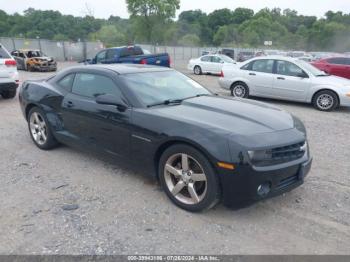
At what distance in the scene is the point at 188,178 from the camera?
3.51 metres

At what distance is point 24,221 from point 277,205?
2724mm

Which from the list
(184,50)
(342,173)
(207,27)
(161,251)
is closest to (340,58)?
(342,173)

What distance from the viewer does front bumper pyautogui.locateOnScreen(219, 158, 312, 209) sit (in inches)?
123

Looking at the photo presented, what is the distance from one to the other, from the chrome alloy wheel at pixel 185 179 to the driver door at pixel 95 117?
2.18 ft

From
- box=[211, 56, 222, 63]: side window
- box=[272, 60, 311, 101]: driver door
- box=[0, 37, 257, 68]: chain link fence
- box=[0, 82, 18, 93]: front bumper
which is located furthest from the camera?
box=[0, 37, 257, 68]: chain link fence

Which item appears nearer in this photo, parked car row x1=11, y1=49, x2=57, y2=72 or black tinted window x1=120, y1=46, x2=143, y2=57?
black tinted window x1=120, y1=46, x2=143, y2=57

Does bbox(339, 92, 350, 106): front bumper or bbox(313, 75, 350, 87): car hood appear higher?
bbox(313, 75, 350, 87): car hood

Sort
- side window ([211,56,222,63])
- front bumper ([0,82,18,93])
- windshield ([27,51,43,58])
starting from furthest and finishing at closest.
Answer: windshield ([27,51,43,58])
side window ([211,56,222,63])
front bumper ([0,82,18,93])

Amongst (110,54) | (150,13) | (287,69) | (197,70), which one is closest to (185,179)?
(287,69)

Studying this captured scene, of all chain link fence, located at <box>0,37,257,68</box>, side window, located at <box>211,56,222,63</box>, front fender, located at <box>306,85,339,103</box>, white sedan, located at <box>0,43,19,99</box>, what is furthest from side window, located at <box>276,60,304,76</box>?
chain link fence, located at <box>0,37,257,68</box>

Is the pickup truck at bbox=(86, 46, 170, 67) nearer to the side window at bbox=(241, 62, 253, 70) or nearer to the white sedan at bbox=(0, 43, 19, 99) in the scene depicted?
the side window at bbox=(241, 62, 253, 70)

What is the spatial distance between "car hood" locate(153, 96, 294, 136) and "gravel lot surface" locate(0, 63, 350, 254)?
0.92m

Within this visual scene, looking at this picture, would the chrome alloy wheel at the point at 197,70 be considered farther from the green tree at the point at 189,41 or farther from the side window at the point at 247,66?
the green tree at the point at 189,41

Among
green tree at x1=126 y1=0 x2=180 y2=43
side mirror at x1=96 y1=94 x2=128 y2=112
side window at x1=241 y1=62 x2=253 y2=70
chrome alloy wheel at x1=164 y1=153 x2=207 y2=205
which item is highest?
green tree at x1=126 y1=0 x2=180 y2=43
